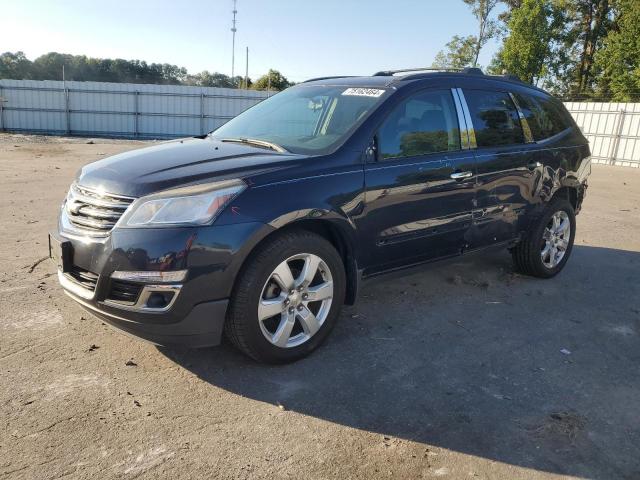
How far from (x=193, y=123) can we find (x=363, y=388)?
81.4 ft

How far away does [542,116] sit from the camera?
17.3 feet

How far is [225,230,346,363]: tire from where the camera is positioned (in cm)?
308

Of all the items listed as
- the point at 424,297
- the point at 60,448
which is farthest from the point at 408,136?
the point at 60,448

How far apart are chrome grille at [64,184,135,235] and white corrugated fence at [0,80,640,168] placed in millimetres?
22989

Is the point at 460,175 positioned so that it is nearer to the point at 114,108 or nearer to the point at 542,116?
the point at 542,116

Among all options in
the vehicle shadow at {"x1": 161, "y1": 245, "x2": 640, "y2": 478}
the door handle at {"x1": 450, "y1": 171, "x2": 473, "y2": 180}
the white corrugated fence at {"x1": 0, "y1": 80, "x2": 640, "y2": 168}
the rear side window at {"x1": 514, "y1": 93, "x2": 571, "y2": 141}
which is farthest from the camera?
the white corrugated fence at {"x1": 0, "y1": 80, "x2": 640, "y2": 168}

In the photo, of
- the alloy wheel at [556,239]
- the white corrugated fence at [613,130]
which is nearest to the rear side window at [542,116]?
the alloy wheel at [556,239]

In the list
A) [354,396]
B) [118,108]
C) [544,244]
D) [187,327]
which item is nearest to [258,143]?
[187,327]

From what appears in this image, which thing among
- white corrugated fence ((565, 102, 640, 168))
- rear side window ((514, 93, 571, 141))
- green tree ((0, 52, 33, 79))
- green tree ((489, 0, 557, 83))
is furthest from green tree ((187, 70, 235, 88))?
rear side window ((514, 93, 571, 141))

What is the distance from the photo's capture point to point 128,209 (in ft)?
9.71

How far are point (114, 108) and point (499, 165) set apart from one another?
2487 centimetres

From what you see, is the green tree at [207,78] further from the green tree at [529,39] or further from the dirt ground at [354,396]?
the dirt ground at [354,396]

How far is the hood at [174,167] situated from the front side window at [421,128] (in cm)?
77

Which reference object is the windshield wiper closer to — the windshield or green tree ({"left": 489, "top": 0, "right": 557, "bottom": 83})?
the windshield
